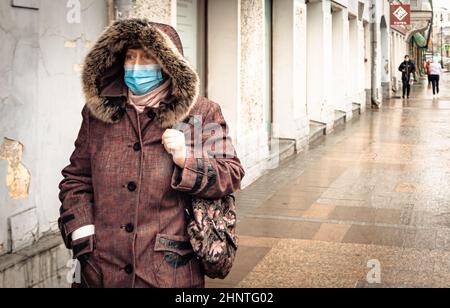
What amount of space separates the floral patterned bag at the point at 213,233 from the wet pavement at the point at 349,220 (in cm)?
256

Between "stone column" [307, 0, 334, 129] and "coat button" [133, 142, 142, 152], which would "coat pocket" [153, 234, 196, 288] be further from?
"stone column" [307, 0, 334, 129]

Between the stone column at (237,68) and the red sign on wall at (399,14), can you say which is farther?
the red sign on wall at (399,14)

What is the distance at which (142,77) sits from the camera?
2.79 meters

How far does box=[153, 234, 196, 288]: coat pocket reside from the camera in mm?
2740

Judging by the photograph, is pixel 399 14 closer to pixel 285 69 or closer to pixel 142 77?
pixel 285 69

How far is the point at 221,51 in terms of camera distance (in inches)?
372

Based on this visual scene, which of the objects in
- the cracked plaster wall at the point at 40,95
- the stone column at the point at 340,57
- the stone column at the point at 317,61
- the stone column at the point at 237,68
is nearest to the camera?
the cracked plaster wall at the point at 40,95

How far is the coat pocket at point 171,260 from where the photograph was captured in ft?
8.99

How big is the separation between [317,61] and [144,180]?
1311cm

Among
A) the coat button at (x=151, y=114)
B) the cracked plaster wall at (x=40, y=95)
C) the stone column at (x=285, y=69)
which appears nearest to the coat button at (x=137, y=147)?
the coat button at (x=151, y=114)

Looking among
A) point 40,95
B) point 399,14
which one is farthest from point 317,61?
point 399,14

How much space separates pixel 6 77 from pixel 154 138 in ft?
7.58

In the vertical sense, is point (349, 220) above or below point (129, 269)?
below

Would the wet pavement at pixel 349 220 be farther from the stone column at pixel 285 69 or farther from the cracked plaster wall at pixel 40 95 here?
the cracked plaster wall at pixel 40 95
